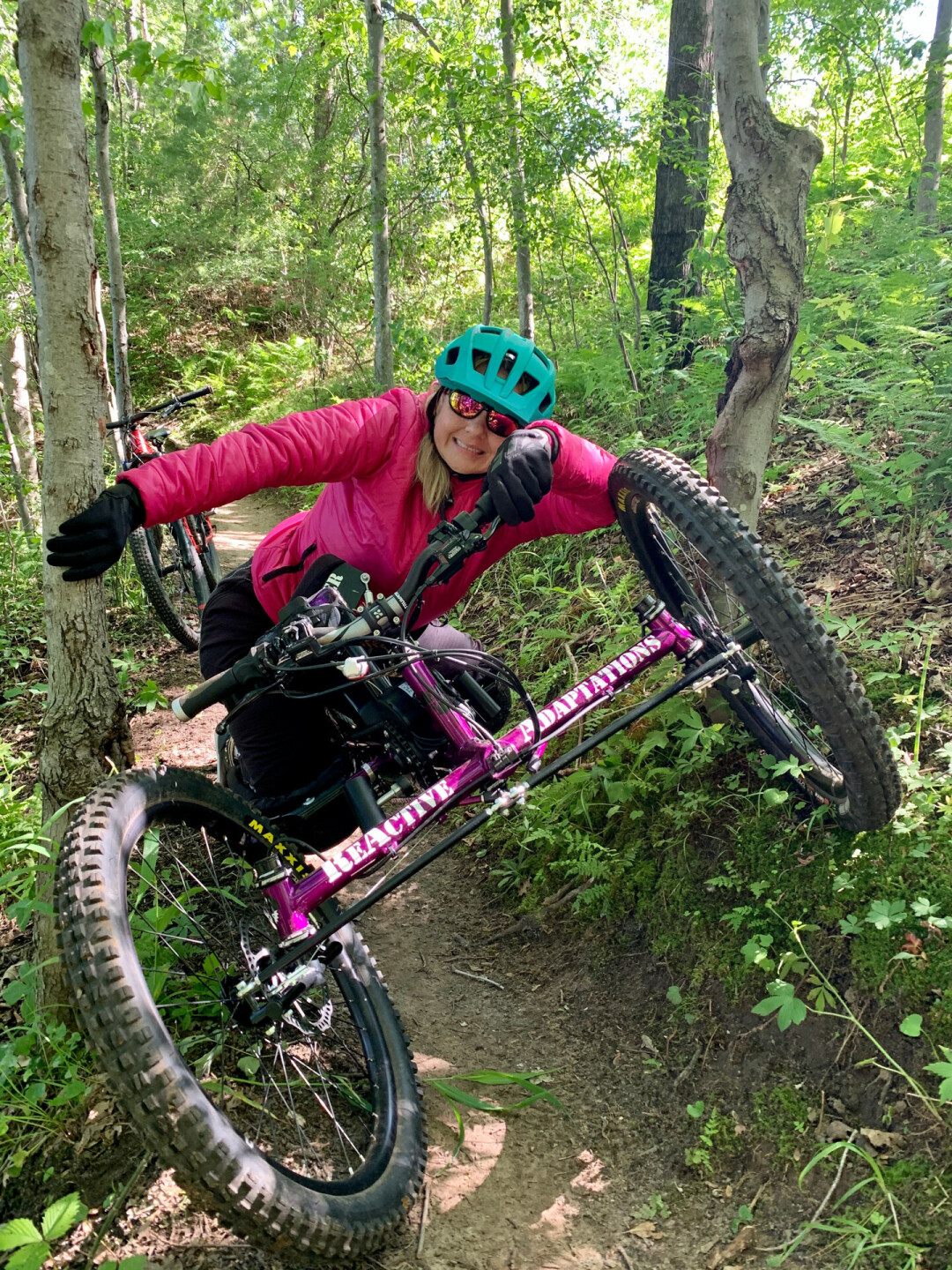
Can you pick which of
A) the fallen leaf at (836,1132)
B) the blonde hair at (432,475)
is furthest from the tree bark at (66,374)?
the fallen leaf at (836,1132)

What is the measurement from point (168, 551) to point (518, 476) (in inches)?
233

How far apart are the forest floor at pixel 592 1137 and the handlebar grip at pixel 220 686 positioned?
134cm

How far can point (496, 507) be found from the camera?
249cm

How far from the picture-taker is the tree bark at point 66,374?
109 inches

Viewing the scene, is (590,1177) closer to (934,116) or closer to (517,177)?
(517,177)

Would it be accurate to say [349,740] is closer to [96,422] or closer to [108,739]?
[108,739]

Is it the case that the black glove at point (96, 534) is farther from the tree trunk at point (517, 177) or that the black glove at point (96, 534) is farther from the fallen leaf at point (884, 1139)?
the tree trunk at point (517, 177)

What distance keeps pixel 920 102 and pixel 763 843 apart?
7.79 m

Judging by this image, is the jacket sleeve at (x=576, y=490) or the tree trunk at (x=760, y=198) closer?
the jacket sleeve at (x=576, y=490)

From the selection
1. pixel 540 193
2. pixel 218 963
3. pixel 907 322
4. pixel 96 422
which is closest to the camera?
pixel 218 963

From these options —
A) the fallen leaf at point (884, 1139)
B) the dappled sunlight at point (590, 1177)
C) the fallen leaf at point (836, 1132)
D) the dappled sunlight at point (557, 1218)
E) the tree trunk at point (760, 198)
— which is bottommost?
the dappled sunlight at point (590, 1177)

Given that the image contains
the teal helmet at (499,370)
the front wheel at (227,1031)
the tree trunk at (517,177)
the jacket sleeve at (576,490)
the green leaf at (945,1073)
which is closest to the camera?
the front wheel at (227,1031)

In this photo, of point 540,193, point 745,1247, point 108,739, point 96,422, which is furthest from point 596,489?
point 540,193

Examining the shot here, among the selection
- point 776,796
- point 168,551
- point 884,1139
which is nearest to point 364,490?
point 776,796
